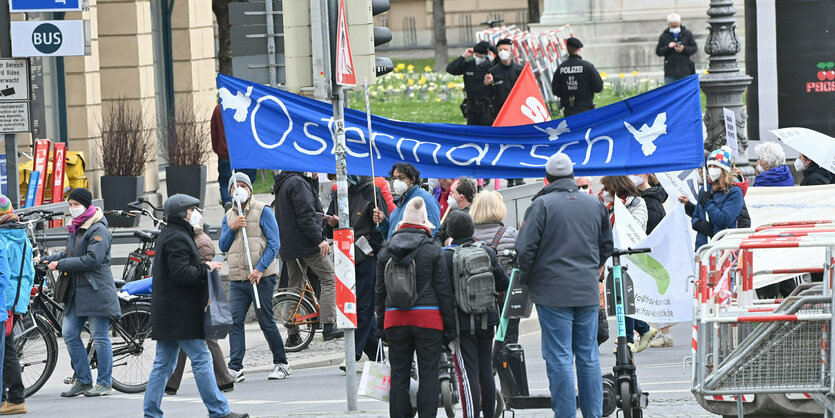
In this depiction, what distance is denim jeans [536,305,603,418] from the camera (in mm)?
9180

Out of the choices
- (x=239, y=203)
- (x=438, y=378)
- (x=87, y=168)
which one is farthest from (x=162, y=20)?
(x=438, y=378)

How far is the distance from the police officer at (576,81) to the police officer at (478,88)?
3.63 ft

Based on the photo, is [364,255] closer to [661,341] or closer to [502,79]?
[661,341]

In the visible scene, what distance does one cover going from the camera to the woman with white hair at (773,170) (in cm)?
1473

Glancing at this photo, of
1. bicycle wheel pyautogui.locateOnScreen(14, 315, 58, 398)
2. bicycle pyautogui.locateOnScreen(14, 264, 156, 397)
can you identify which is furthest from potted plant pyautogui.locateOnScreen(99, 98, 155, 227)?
bicycle wheel pyautogui.locateOnScreen(14, 315, 58, 398)

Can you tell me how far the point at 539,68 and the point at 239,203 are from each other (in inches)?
859

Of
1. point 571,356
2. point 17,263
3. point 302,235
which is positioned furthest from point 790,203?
point 17,263

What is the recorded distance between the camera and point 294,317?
1416cm

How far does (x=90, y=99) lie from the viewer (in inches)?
872

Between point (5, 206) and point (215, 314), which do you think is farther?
point (5, 206)

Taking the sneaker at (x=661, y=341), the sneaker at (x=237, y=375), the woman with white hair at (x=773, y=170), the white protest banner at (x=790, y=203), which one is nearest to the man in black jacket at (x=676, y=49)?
the woman with white hair at (x=773, y=170)

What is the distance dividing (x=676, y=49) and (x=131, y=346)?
15.8m

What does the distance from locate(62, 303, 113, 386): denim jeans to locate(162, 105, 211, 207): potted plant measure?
10801mm

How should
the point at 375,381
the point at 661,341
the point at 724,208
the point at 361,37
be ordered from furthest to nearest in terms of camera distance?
the point at 661,341 < the point at 724,208 < the point at 361,37 < the point at 375,381
